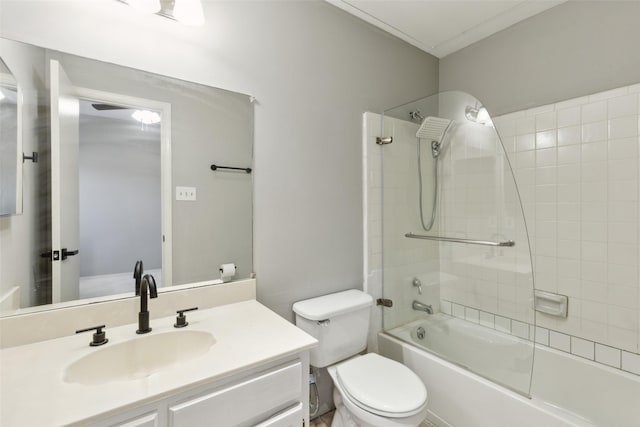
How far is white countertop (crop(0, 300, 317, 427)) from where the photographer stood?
690mm

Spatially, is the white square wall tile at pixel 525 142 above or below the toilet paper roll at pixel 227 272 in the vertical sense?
above

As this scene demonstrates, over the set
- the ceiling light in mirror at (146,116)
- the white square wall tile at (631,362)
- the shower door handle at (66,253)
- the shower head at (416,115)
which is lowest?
the white square wall tile at (631,362)

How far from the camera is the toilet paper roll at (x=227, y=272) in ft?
4.60

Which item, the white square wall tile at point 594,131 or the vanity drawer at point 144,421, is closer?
the vanity drawer at point 144,421

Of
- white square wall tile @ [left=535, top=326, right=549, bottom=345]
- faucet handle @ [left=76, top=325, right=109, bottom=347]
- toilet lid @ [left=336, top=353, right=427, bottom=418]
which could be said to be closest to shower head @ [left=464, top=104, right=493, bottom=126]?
white square wall tile @ [left=535, top=326, right=549, bottom=345]

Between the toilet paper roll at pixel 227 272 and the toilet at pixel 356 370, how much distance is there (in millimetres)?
414

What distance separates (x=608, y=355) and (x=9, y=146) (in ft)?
9.57

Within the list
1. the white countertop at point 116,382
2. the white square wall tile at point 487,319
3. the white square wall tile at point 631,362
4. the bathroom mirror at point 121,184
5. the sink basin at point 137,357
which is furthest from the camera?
the white square wall tile at point 487,319

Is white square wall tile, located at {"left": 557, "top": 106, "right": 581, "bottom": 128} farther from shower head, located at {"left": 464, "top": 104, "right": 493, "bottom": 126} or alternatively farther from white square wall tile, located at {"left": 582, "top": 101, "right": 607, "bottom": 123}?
shower head, located at {"left": 464, "top": 104, "right": 493, "bottom": 126}

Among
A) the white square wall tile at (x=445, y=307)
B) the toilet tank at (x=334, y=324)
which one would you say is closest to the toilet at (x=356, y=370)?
the toilet tank at (x=334, y=324)

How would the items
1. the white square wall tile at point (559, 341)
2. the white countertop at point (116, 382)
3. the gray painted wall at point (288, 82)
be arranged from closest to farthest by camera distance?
the white countertop at point (116, 382) → the gray painted wall at point (288, 82) → the white square wall tile at point (559, 341)

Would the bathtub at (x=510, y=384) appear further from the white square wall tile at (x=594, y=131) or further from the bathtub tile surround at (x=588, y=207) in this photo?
the white square wall tile at (x=594, y=131)

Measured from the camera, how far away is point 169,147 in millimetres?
1317

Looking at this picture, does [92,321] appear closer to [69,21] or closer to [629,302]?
[69,21]
